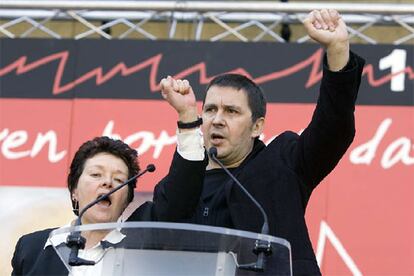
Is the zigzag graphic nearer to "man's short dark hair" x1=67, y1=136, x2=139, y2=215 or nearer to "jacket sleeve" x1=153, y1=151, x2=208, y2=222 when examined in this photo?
"man's short dark hair" x1=67, y1=136, x2=139, y2=215

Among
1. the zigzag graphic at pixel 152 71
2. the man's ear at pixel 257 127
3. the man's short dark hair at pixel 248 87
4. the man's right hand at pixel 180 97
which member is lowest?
the man's ear at pixel 257 127

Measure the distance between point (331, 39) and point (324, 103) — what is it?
0.17 m

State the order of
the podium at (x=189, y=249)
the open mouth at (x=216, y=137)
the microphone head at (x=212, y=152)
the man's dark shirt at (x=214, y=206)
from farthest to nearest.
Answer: the open mouth at (x=216, y=137), the man's dark shirt at (x=214, y=206), the microphone head at (x=212, y=152), the podium at (x=189, y=249)

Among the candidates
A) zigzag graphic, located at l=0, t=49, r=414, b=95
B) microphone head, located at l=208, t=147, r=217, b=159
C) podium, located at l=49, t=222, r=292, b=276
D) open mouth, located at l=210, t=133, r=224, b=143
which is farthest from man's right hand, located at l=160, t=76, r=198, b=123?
zigzag graphic, located at l=0, t=49, r=414, b=95

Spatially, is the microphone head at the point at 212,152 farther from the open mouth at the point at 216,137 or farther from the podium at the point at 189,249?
the podium at the point at 189,249

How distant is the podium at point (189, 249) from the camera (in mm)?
2297

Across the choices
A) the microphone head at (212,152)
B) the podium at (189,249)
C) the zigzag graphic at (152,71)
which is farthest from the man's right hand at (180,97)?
the zigzag graphic at (152,71)

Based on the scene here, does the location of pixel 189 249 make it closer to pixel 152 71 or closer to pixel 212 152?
pixel 212 152

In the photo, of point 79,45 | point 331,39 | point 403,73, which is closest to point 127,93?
point 79,45

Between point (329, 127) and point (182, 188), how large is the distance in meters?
0.38

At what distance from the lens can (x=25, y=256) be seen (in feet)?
9.70

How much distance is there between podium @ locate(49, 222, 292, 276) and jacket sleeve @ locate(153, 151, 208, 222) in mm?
468

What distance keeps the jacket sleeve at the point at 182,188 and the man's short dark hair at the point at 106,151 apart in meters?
0.20

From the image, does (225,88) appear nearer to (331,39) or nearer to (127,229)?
(331,39)
